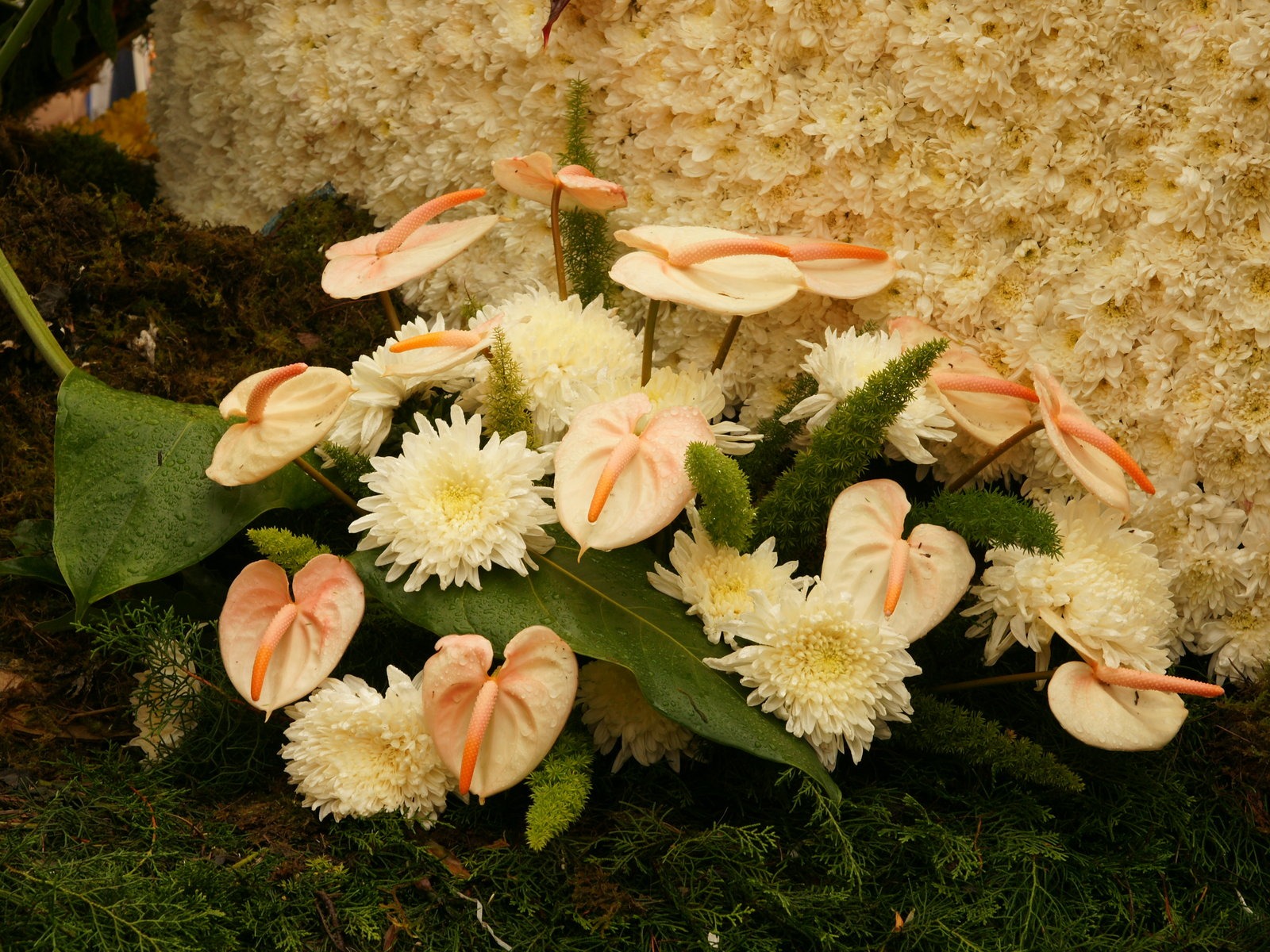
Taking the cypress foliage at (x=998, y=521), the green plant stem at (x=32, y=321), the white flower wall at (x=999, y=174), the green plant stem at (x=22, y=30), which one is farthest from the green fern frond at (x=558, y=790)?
the green plant stem at (x=22, y=30)

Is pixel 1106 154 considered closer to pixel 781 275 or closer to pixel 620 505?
pixel 781 275

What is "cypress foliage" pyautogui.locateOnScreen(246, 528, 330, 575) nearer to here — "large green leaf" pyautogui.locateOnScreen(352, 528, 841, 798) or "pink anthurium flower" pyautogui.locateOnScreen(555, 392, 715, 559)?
"large green leaf" pyautogui.locateOnScreen(352, 528, 841, 798)

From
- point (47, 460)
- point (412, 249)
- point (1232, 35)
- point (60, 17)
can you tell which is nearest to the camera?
point (1232, 35)

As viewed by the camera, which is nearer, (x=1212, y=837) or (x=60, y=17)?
(x=1212, y=837)

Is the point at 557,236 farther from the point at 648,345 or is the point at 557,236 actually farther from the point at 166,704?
the point at 166,704

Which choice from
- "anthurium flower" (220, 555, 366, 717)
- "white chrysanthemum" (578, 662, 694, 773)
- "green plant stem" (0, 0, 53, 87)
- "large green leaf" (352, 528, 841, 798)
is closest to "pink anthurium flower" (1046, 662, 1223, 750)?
"large green leaf" (352, 528, 841, 798)

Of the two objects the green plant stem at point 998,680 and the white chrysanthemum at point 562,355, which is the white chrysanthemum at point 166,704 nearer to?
the white chrysanthemum at point 562,355

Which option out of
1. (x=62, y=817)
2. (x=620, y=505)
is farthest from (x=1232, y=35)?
(x=62, y=817)
